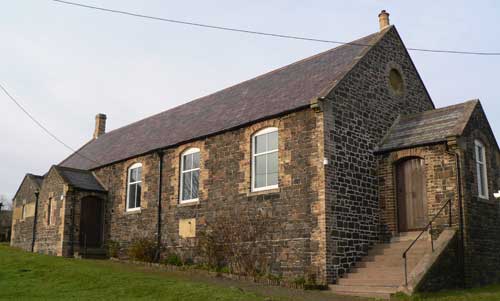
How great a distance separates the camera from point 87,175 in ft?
90.5

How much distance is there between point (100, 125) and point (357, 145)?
25.4 metres

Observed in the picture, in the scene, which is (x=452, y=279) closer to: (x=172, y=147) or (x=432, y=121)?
(x=432, y=121)

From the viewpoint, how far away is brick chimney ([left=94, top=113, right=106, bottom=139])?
127ft

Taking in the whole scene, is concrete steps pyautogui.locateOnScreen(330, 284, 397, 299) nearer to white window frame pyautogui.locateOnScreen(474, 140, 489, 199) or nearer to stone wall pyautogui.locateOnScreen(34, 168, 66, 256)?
white window frame pyautogui.locateOnScreen(474, 140, 489, 199)

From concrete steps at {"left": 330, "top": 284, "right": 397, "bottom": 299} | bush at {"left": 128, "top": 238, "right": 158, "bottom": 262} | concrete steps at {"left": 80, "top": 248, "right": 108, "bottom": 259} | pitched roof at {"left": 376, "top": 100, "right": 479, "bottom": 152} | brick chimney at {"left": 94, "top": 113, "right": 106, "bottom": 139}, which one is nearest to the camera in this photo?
concrete steps at {"left": 330, "top": 284, "right": 397, "bottom": 299}

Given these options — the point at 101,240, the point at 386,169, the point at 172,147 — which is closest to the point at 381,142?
the point at 386,169

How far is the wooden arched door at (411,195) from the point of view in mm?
16891

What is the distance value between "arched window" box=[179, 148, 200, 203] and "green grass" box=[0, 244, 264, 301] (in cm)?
445

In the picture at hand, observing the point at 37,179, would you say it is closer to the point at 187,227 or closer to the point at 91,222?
the point at 91,222

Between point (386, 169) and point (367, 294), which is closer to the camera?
point (367, 294)

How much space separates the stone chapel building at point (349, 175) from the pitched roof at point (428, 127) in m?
0.05

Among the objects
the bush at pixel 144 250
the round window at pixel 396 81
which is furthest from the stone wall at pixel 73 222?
the round window at pixel 396 81

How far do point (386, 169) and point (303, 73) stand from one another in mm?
5312

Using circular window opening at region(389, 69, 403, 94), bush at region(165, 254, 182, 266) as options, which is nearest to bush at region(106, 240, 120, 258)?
bush at region(165, 254, 182, 266)
